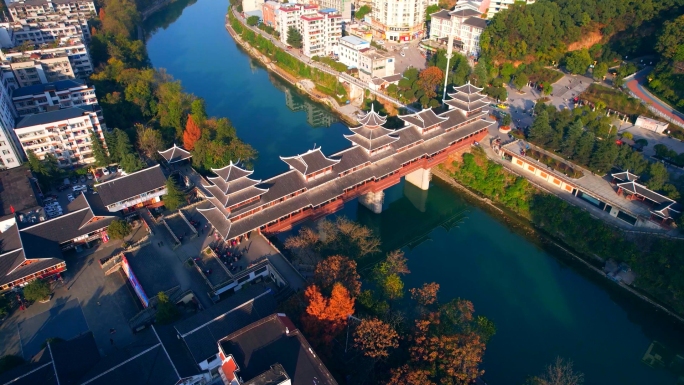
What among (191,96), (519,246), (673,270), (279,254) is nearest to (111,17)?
(191,96)

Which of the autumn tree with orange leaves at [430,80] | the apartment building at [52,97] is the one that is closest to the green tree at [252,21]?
the apartment building at [52,97]

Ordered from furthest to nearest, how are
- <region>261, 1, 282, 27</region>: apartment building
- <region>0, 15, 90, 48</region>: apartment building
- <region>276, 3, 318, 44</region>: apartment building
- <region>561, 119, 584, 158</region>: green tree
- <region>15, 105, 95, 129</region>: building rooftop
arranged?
<region>261, 1, 282, 27</region>: apartment building → <region>276, 3, 318, 44</region>: apartment building → <region>0, 15, 90, 48</region>: apartment building → <region>561, 119, 584, 158</region>: green tree → <region>15, 105, 95, 129</region>: building rooftop

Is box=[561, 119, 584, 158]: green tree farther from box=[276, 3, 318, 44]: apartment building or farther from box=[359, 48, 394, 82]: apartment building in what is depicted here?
box=[276, 3, 318, 44]: apartment building

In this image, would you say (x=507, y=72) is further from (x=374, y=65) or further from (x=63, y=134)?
(x=63, y=134)

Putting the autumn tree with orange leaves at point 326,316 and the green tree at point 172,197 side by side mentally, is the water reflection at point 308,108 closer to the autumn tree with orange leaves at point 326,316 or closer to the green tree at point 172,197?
the green tree at point 172,197

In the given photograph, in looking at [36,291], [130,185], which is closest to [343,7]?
[130,185]

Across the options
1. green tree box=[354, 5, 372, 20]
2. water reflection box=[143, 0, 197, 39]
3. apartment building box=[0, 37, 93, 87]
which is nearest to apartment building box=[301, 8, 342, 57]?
green tree box=[354, 5, 372, 20]

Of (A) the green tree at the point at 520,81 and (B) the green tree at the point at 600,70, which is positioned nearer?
(B) the green tree at the point at 600,70
